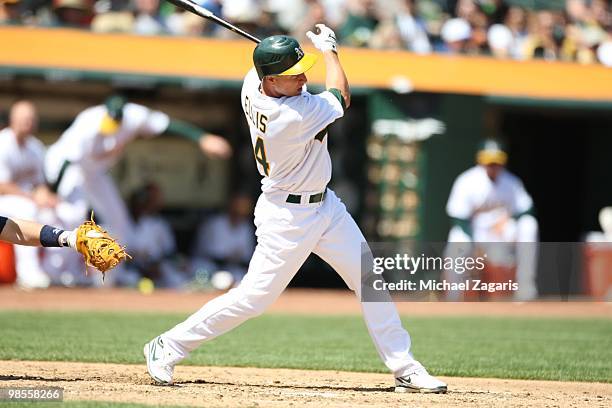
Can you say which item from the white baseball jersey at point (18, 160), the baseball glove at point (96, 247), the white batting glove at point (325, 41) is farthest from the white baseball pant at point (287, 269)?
the white baseball jersey at point (18, 160)

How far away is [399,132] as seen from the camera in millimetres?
13242

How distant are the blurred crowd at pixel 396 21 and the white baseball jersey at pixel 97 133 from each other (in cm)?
133

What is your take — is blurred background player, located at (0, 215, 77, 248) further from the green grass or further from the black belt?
the green grass

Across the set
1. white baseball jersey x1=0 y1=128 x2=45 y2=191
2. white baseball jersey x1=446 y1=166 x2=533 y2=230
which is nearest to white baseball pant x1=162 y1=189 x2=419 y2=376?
white baseball jersey x1=0 y1=128 x2=45 y2=191

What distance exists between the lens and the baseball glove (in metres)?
5.74

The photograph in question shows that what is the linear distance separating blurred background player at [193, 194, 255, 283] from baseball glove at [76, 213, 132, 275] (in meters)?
7.42

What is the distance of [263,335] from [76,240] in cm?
330

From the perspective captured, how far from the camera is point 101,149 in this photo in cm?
1186

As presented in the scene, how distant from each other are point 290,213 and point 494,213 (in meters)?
7.22

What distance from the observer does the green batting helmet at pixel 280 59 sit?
5.47m

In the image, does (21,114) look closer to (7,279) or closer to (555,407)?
(7,279)

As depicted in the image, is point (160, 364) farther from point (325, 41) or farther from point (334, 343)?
point (334, 343)

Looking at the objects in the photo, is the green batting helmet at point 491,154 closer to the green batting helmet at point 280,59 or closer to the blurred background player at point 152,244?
the blurred background player at point 152,244

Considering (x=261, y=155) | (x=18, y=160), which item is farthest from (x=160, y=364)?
(x=18, y=160)
